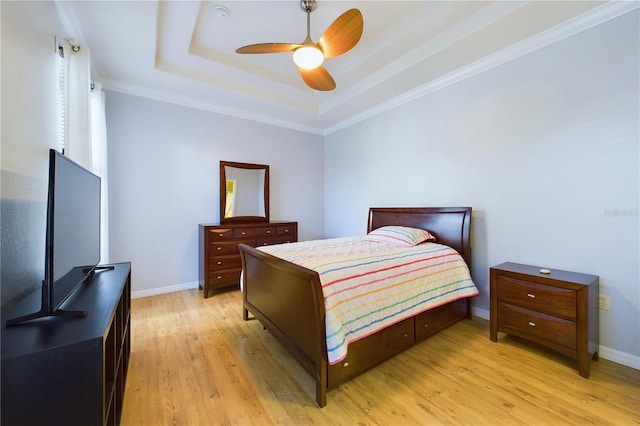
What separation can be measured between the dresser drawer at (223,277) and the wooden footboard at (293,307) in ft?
3.59

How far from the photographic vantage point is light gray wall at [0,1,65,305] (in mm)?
1209

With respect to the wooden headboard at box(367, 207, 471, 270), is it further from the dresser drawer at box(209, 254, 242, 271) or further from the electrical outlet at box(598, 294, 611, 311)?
the dresser drawer at box(209, 254, 242, 271)

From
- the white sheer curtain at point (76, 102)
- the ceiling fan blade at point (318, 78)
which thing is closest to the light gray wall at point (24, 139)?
the white sheer curtain at point (76, 102)

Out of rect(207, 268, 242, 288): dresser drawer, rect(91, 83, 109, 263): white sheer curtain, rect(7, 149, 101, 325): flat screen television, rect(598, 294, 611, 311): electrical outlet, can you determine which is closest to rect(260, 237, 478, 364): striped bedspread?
rect(598, 294, 611, 311): electrical outlet

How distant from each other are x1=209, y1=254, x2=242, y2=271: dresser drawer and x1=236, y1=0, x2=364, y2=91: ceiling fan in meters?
2.41

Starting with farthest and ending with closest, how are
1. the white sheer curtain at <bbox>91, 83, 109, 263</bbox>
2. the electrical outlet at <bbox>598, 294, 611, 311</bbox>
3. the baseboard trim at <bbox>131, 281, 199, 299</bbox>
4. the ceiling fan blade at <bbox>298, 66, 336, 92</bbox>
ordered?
the baseboard trim at <bbox>131, 281, 199, 299</bbox> → the white sheer curtain at <bbox>91, 83, 109, 263</bbox> → the ceiling fan blade at <bbox>298, 66, 336, 92</bbox> → the electrical outlet at <bbox>598, 294, 611, 311</bbox>

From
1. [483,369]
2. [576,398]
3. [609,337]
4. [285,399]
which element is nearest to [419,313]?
[483,369]

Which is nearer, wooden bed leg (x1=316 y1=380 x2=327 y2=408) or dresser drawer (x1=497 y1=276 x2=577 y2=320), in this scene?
wooden bed leg (x1=316 y1=380 x2=327 y2=408)

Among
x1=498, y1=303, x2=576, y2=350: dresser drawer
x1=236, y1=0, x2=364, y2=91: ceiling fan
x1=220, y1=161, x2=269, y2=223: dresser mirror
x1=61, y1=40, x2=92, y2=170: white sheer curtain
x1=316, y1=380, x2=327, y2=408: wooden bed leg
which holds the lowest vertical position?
x1=316, y1=380, x2=327, y2=408: wooden bed leg

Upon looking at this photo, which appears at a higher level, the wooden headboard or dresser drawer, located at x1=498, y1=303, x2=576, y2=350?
the wooden headboard

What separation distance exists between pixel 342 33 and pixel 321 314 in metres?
1.96

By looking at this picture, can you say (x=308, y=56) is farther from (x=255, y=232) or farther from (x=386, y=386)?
(x=386, y=386)

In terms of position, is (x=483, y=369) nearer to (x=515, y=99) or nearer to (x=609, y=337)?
(x=609, y=337)

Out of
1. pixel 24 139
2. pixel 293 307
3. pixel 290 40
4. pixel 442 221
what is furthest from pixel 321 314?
pixel 290 40
